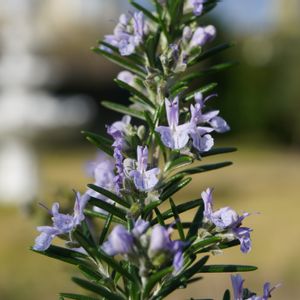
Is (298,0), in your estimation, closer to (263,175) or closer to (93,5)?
(93,5)

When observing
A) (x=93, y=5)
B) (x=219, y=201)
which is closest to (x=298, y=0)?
(x=93, y=5)

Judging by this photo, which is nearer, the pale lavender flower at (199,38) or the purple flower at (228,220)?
the purple flower at (228,220)

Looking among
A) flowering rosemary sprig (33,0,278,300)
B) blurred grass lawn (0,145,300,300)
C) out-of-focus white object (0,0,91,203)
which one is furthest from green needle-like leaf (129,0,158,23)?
out-of-focus white object (0,0,91,203)

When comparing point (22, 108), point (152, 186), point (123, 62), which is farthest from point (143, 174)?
point (22, 108)

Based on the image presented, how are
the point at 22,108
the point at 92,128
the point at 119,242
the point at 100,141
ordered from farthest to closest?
the point at 92,128, the point at 22,108, the point at 100,141, the point at 119,242

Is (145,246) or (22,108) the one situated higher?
(22,108)

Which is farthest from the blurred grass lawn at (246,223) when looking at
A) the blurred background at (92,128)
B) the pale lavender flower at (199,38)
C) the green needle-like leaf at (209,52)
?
the pale lavender flower at (199,38)

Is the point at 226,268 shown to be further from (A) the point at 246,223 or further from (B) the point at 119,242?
(A) the point at 246,223

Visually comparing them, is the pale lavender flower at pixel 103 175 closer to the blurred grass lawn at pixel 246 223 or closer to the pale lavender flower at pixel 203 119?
the pale lavender flower at pixel 203 119
